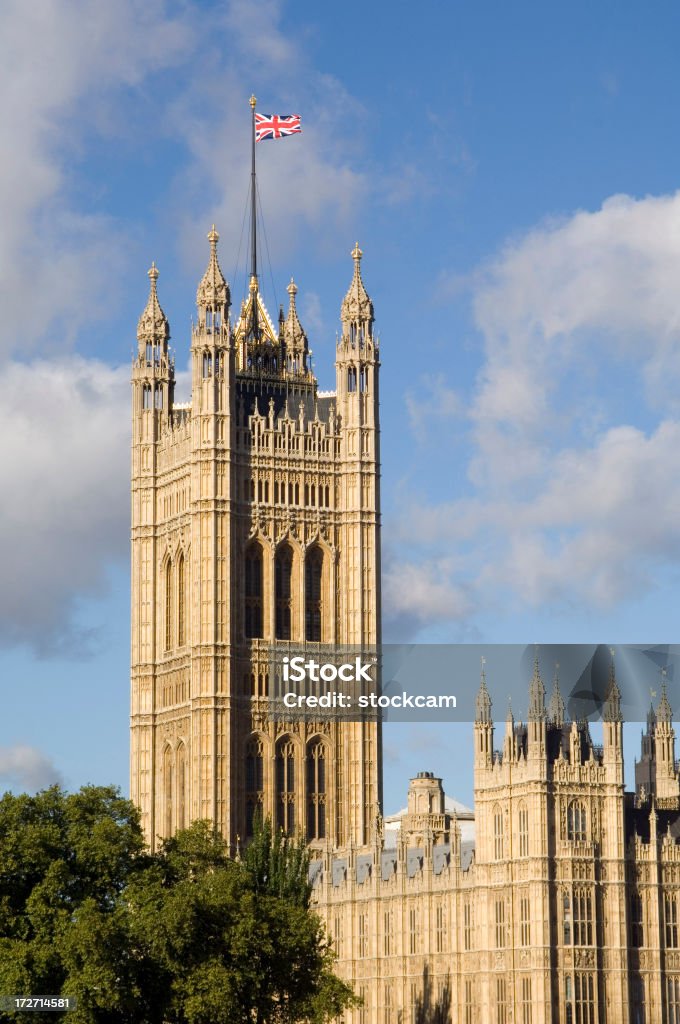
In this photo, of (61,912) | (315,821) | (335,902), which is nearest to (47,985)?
(61,912)

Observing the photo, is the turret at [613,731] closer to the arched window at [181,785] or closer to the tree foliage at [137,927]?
the tree foliage at [137,927]

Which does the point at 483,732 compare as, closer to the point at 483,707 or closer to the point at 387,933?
the point at 483,707

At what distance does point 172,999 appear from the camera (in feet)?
317

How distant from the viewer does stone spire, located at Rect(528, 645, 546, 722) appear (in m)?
115

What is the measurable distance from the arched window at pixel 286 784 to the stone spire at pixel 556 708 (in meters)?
35.5

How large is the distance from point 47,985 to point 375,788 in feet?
195

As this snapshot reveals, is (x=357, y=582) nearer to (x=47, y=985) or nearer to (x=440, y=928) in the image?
(x=440, y=928)

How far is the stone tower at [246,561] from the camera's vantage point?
498ft

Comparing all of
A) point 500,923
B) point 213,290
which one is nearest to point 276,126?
point 213,290

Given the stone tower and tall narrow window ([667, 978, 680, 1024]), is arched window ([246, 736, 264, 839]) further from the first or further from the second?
tall narrow window ([667, 978, 680, 1024])

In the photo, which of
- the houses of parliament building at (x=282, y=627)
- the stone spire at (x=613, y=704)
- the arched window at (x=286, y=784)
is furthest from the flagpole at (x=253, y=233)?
the stone spire at (x=613, y=704)

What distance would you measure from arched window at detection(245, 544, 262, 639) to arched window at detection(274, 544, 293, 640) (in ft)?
3.43

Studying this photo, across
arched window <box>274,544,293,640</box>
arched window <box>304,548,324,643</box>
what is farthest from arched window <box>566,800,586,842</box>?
arched window <box>304,548,324,643</box>

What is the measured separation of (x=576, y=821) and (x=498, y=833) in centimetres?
382
